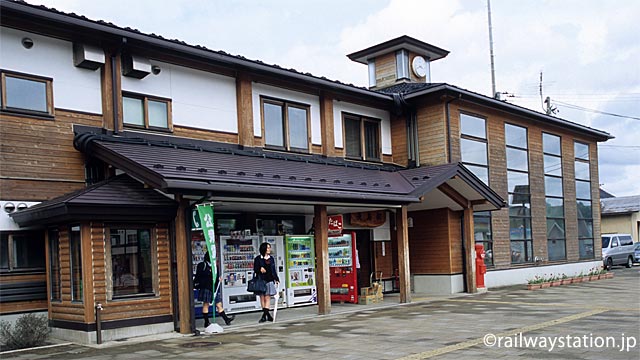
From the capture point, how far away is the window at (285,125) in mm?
16609

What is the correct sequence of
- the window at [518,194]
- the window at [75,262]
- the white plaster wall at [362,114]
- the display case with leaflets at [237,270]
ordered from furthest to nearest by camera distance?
the window at [518,194] < the white plaster wall at [362,114] < the display case with leaflets at [237,270] < the window at [75,262]

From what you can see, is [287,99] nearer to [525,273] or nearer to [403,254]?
[403,254]

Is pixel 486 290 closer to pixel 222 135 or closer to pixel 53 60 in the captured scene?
pixel 222 135

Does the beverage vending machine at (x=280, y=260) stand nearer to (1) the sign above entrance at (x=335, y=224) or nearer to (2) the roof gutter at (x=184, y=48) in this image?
(1) the sign above entrance at (x=335, y=224)

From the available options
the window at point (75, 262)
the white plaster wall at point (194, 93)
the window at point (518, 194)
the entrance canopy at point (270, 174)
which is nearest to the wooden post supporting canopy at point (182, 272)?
the entrance canopy at point (270, 174)

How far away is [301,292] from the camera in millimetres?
16391

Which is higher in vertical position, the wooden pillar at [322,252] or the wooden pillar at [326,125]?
the wooden pillar at [326,125]

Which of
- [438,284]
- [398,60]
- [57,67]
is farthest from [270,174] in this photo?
[398,60]

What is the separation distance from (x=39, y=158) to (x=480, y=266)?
12.8m

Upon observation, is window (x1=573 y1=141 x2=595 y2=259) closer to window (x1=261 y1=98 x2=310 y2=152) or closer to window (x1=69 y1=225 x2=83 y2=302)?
window (x1=261 y1=98 x2=310 y2=152)

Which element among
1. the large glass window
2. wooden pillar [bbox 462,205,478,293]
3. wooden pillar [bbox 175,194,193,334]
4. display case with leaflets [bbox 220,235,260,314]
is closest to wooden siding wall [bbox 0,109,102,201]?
wooden pillar [bbox 175,194,193,334]

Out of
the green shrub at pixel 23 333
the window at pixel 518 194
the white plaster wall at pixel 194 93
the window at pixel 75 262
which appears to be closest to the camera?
the green shrub at pixel 23 333

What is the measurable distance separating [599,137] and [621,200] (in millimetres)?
22400

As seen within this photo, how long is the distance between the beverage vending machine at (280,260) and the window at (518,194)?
9439mm
